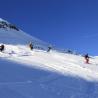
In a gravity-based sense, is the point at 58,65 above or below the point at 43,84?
above

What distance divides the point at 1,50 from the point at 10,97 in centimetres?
2933

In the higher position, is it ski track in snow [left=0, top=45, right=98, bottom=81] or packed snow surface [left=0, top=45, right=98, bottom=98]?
ski track in snow [left=0, top=45, right=98, bottom=81]

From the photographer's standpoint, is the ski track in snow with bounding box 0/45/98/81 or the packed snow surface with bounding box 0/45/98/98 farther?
the ski track in snow with bounding box 0/45/98/81

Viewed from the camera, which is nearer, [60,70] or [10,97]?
[10,97]

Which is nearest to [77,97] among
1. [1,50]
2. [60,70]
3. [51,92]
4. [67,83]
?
[51,92]

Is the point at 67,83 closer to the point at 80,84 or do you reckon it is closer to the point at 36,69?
the point at 80,84

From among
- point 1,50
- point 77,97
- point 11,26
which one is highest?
point 11,26

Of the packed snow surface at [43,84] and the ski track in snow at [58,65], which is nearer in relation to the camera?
the packed snow surface at [43,84]

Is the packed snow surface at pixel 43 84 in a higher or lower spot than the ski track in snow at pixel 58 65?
lower

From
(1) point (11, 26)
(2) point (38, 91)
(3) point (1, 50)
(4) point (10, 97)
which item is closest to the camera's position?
(4) point (10, 97)

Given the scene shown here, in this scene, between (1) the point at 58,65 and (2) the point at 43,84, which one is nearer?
(2) the point at 43,84

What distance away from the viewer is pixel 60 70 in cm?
4094

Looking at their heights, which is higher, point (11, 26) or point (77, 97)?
point (11, 26)

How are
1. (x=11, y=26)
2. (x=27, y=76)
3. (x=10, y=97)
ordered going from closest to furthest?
(x=10, y=97) < (x=27, y=76) < (x=11, y=26)
